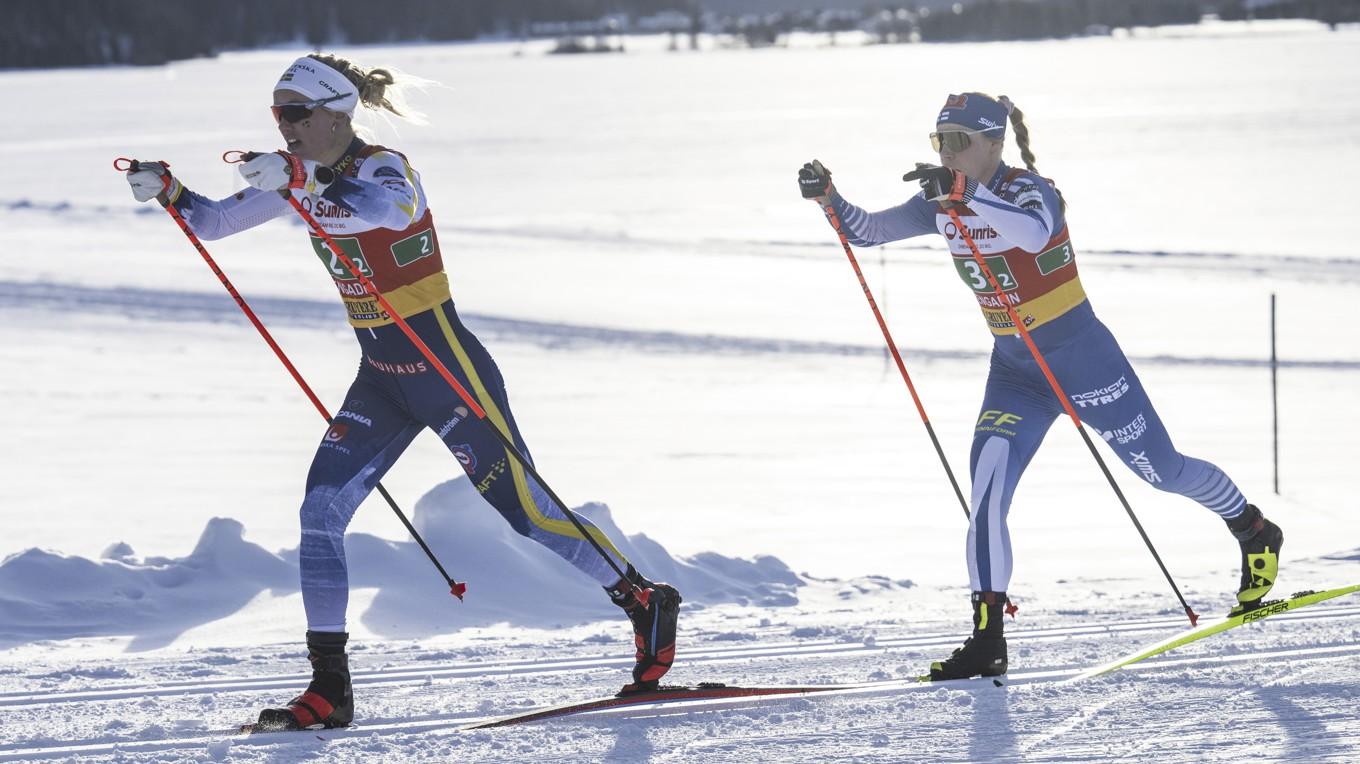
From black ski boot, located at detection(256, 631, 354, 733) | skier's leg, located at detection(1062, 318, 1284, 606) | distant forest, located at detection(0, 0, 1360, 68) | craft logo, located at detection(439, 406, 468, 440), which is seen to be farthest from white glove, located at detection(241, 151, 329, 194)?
distant forest, located at detection(0, 0, 1360, 68)

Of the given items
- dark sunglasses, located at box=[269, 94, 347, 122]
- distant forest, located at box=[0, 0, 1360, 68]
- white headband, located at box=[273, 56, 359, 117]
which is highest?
white headband, located at box=[273, 56, 359, 117]

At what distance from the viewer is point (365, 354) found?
4.50 metres

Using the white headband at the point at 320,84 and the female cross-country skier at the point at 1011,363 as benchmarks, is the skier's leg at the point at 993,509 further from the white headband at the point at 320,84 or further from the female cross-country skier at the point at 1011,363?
the white headband at the point at 320,84

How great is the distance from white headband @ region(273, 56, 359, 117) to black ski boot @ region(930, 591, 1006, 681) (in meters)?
2.37

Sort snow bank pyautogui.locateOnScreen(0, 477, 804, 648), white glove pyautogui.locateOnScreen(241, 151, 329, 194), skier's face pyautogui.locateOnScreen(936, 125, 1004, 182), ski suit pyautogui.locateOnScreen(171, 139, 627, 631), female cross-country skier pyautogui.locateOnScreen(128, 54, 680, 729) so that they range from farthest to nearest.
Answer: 1. snow bank pyautogui.locateOnScreen(0, 477, 804, 648)
2. skier's face pyautogui.locateOnScreen(936, 125, 1004, 182)
3. ski suit pyautogui.locateOnScreen(171, 139, 627, 631)
4. female cross-country skier pyautogui.locateOnScreen(128, 54, 680, 729)
5. white glove pyautogui.locateOnScreen(241, 151, 329, 194)

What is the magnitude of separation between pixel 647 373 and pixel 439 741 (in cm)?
827

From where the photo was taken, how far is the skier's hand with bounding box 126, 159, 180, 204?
415 cm

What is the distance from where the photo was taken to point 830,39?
160 m

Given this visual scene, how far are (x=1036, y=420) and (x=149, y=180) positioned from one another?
2.67m

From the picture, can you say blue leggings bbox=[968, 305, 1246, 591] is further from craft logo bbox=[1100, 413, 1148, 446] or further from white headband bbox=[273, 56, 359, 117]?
white headband bbox=[273, 56, 359, 117]

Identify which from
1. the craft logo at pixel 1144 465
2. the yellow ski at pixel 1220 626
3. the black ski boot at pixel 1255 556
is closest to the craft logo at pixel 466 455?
the yellow ski at pixel 1220 626

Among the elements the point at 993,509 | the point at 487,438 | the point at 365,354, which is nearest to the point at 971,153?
the point at 993,509

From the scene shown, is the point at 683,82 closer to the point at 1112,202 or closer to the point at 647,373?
the point at 1112,202

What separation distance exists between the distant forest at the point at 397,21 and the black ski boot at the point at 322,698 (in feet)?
401
